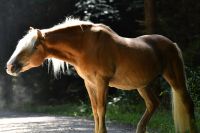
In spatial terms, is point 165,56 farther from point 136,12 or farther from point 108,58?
point 136,12

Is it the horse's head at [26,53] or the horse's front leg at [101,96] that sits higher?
the horse's head at [26,53]

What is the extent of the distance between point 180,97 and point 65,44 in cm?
218

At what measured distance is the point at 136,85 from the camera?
7.66 m

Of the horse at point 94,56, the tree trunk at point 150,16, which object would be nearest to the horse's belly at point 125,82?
the horse at point 94,56

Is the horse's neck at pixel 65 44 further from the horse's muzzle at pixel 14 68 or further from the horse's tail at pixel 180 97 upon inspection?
the horse's tail at pixel 180 97

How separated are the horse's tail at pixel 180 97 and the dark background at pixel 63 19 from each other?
9.71 metres

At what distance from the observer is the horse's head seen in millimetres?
6797

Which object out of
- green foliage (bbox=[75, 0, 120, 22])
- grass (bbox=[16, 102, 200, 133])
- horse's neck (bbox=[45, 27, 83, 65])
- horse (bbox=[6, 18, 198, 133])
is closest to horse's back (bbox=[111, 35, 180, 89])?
horse (bbox=[6, 18, 198, 133])

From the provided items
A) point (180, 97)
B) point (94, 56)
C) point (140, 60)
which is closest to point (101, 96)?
point (94, 56)

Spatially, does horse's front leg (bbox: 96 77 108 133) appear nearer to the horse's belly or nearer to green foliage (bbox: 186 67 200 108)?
the horse's belly

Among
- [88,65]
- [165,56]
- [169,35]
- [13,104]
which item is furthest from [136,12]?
[88,65]

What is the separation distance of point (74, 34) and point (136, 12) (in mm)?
13795

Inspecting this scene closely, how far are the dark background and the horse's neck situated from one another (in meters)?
11.1

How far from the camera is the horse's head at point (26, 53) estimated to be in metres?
6.80
